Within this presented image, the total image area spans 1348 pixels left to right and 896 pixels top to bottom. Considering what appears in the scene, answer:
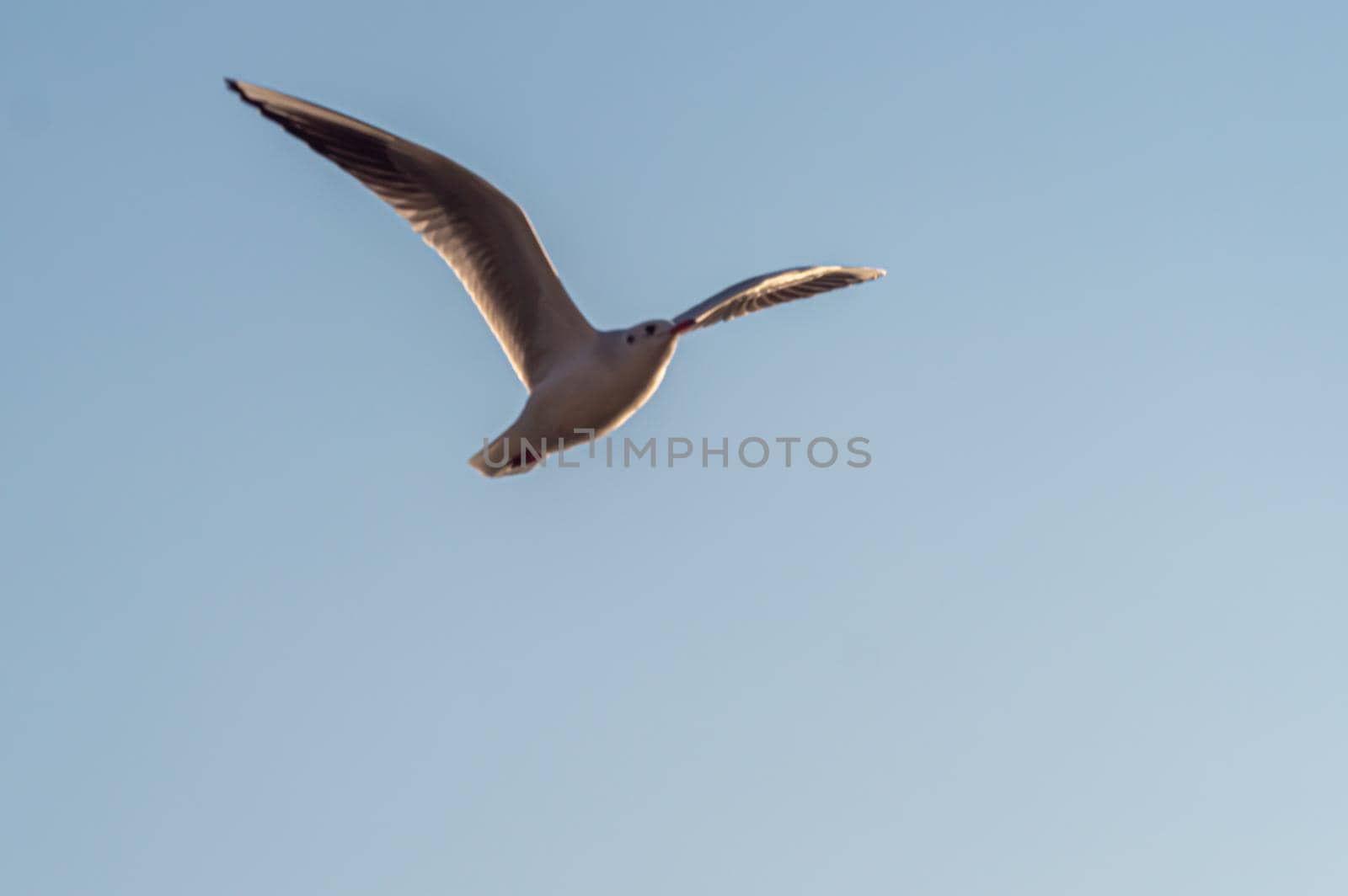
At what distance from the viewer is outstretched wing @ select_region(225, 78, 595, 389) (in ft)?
32.1

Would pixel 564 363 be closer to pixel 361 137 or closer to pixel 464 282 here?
pixel 464 282

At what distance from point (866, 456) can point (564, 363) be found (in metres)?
3.06

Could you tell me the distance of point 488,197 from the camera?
33.0ft

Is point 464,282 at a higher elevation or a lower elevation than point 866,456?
higher

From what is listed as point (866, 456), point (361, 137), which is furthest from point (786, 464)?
point (361, 137)

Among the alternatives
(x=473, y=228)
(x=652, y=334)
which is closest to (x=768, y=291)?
(x=652, y=334)

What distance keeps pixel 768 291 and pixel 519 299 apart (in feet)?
6.67

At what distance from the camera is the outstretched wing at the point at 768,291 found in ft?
32.3

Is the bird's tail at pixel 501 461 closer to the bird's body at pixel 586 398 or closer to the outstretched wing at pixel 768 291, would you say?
the bird's body at pixel 586 398

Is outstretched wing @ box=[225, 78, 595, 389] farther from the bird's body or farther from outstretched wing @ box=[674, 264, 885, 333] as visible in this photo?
outstretched wing @ box=[674, 264, 885, 333]

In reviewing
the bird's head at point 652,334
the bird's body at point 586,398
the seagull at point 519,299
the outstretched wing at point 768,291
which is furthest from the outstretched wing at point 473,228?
the outstretched wing at point 768,291

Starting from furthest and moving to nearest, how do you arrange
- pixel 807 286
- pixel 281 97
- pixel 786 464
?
pixel 807 286
pixel 786 464
pixel 281 97

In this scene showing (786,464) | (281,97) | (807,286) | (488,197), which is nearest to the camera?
(281,97)

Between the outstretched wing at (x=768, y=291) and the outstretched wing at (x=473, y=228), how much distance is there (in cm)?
89
